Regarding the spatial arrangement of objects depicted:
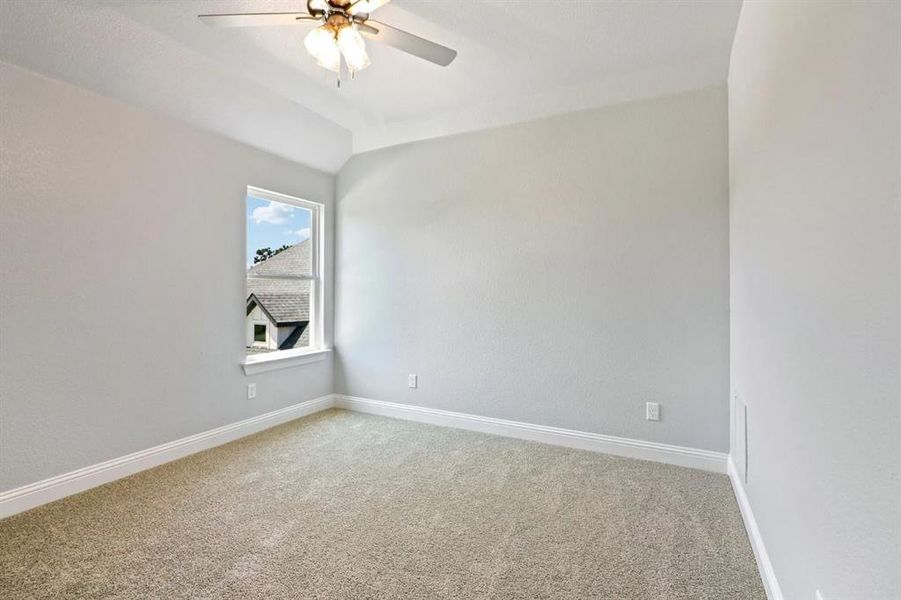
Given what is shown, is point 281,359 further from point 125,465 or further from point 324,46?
point 324,46

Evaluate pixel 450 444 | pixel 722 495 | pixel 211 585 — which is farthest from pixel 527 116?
pixel 211 585

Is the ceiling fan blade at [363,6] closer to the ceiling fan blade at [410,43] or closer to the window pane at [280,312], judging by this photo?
the ceiling fan blade at [410,43]

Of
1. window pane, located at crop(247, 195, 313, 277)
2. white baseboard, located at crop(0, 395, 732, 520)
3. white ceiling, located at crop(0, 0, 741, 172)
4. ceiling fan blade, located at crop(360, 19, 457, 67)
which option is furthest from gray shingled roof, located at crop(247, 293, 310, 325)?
ceiling fan blade, located at crop(360, 19, 457, 67)

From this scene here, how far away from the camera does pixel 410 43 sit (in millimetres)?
1984

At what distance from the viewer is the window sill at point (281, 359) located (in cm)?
352

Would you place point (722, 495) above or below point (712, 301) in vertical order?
below

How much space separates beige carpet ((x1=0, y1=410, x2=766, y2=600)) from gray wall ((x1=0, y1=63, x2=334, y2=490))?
1.30ft

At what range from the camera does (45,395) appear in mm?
2369

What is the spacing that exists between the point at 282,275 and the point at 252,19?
2.34 m

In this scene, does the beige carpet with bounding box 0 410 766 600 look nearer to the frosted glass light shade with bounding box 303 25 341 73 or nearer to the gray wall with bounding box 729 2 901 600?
the gray wall with bounding box 729 2 901 600

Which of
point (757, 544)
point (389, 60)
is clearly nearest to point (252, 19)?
point (389, 60)

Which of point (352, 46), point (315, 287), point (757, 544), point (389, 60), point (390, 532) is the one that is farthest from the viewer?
point (315, 287)

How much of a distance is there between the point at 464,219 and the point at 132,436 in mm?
2814

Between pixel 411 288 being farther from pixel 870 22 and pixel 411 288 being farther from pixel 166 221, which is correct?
pixel 870 22
